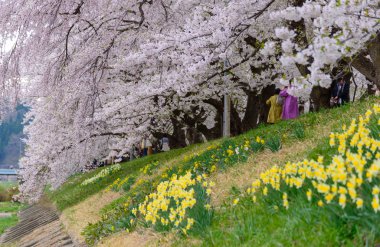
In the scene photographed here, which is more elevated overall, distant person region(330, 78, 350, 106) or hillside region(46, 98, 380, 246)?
distant person region(330, 78, 350, 106)

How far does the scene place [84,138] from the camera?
15.8 m

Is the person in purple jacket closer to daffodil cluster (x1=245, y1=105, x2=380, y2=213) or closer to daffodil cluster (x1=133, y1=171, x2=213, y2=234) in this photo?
daffodil cluster (x1=133, y1=171, x2=213, y2=234)

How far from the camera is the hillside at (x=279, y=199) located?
135 inches

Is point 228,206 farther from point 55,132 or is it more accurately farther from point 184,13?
point 55,132

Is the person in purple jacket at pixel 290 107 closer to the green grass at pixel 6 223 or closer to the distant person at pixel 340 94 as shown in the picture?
the distant person at pixel 340 94

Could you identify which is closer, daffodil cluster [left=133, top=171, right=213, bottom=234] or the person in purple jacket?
daffodil cluster [left=133, top=171, right=213, bottom=234]

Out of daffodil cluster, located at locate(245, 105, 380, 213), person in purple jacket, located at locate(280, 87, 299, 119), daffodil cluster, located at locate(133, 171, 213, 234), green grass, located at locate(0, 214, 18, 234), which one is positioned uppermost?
person in purple jacket, located at locate(280, 87, 299, 119)

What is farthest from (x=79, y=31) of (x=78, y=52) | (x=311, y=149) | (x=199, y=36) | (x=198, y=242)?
(x=198, y=242)

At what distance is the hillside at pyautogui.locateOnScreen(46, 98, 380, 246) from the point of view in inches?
135

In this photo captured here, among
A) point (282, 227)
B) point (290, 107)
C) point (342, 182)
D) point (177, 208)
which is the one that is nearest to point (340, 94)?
point (290, 107)

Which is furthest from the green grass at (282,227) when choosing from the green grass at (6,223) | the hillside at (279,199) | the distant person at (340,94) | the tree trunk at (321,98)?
the green grass at (6,223)

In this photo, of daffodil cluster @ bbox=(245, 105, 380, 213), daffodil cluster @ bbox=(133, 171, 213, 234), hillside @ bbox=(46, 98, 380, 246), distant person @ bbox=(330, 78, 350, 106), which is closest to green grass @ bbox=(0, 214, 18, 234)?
hillside @ bbox=(46, 98, 380, 246)

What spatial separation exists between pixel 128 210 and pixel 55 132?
8.25 m

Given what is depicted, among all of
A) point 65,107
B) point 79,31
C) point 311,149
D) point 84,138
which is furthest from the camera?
point 84,138
